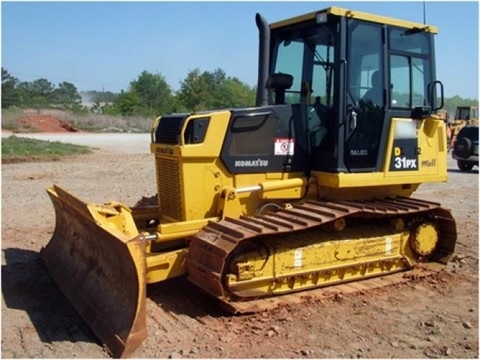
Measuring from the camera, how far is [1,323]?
5.06 m

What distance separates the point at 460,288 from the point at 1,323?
4670 millimetres

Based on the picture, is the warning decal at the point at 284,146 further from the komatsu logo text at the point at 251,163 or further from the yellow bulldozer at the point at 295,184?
the komatsu logo text at the point at 251,163

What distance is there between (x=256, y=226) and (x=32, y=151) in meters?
18.1

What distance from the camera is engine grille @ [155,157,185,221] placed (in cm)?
594

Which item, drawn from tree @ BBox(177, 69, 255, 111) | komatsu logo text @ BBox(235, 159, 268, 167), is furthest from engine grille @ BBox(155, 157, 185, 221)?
tree @ BBox(177, 69, 255, 111)

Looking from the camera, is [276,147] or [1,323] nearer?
[1,323]

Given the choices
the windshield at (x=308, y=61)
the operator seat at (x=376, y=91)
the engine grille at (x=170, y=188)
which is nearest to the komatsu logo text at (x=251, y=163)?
the engine grille at (x=170, y=188)

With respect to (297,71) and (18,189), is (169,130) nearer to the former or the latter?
(297,71)

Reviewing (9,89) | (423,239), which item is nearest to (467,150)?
(423,239)

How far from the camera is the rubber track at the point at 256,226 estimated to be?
5.09 meters

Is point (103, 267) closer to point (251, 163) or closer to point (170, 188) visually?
point (170, 188)

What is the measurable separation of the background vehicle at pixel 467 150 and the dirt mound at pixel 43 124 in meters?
31.8

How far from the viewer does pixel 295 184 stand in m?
6.23

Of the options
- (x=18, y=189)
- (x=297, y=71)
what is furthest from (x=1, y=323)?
(x=18, y=189)
